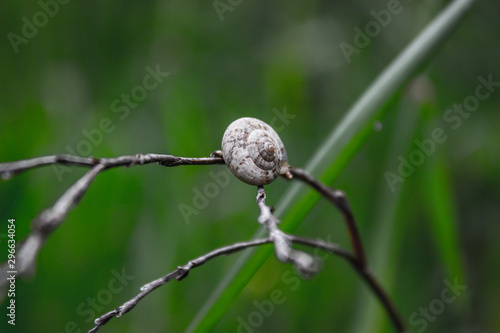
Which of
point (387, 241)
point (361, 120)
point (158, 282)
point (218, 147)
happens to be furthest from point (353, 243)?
point (218, 147)

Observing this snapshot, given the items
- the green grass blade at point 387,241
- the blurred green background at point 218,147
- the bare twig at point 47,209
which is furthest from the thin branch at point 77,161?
the green grass blade at point 387,241

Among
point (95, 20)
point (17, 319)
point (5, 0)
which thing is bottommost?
point (17, 319)

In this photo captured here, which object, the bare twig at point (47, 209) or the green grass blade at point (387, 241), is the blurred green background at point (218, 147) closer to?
the green grass blade at point (387, 241)

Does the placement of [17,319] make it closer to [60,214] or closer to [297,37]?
[60,214]

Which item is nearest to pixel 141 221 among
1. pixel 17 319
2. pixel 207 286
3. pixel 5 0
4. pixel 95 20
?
pixel 207 286

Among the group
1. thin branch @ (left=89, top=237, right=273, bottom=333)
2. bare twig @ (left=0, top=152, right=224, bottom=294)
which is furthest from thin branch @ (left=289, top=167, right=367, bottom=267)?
bare twig @ (left=0, top=152, right=224, bottom=294)
